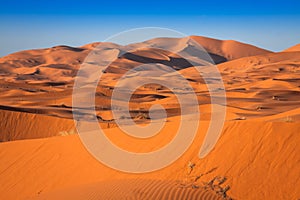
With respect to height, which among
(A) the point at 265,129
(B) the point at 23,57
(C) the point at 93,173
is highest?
(A) the point at 265,129

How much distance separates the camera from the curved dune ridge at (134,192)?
6355mm

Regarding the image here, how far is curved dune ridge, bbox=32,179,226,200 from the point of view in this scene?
250 inches

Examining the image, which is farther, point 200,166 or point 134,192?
point 200,166

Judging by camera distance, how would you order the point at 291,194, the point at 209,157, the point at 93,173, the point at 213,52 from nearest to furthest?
the point at 291,194 → the point at 209,157 → the point at 93,173 → the point at 213,52

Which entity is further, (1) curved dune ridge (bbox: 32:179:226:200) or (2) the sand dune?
(2) the sand dune

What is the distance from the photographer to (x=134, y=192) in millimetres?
6535

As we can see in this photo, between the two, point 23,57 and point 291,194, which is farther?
point 23,57

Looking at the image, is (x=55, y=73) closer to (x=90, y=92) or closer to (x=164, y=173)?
(x=90, y=92)

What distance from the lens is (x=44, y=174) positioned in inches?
407

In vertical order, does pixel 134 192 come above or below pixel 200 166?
above

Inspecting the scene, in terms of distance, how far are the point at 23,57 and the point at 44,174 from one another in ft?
276

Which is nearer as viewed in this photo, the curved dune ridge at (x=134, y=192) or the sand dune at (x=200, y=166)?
the curved dune ridge at (x=134, y=192)

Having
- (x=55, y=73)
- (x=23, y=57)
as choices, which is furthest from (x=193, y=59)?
(x=23, y=57)

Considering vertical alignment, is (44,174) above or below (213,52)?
above
